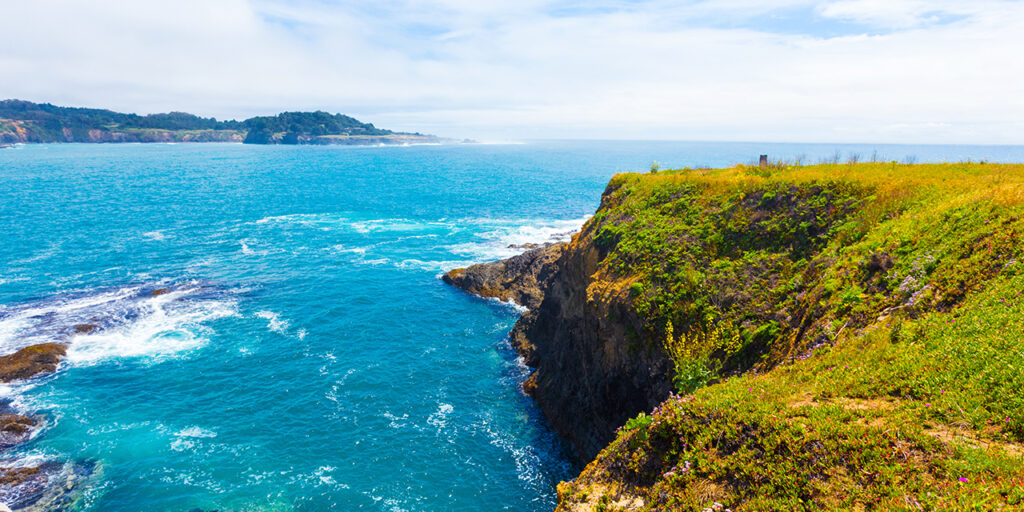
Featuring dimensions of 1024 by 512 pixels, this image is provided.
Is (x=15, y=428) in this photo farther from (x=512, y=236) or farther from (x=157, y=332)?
(x=512, y=236)

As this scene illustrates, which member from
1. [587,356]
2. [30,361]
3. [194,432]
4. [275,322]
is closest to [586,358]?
[587,356]

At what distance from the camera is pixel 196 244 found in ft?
231

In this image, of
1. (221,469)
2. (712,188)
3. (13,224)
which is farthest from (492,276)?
(13,224)

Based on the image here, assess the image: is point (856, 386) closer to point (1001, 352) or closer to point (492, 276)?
point (1001, 352)

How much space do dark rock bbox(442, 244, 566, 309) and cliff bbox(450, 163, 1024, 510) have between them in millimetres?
17046

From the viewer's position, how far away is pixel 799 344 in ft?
59.5

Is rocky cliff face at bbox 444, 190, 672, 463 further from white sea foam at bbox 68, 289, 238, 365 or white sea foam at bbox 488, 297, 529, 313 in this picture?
white sea foam at bbox 68, 289, 238, 365

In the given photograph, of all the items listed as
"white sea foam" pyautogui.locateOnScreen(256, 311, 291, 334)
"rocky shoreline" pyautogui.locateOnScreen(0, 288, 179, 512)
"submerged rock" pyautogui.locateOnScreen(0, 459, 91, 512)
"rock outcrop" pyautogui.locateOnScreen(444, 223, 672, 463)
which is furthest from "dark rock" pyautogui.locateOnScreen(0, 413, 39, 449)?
"rock outcrop" pyautogui.locateOnScreen(444, 223, 672, 463)

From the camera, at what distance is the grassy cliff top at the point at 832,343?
10.5 metres

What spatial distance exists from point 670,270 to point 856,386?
13210 mm

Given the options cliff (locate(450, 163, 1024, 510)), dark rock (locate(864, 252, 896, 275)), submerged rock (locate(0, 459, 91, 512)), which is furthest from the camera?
submerged rock (locate(0, 459, 91, 512))

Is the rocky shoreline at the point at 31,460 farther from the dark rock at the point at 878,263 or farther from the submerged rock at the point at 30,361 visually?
the dark rock at the point at 878,263

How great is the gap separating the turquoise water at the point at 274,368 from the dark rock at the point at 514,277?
219 centimetres

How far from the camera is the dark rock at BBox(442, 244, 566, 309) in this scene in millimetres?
52181
